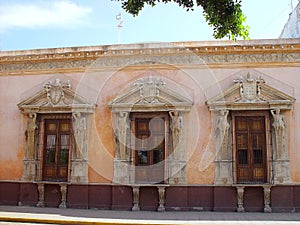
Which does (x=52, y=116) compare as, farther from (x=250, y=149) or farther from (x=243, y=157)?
(x=250, y=149)

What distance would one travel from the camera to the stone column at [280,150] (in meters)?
10.2

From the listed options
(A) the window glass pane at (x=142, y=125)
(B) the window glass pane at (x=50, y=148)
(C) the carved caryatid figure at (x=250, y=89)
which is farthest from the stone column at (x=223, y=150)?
(B) the window glass pane at (x=50, y=148)

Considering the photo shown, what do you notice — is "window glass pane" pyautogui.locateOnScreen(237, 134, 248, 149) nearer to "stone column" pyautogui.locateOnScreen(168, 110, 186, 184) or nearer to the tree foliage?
"stone column" pyautogui.locateOnScreen(168, 110, 186, 184)

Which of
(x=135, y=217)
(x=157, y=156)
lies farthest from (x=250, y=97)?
(x=135, y=217)

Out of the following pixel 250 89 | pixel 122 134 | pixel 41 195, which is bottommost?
pixel 41 195

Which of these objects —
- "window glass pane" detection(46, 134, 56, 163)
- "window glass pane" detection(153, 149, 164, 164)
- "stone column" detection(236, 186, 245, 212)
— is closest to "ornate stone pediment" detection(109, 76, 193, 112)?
"window glass pane" detection(153, 149, 164, 164)

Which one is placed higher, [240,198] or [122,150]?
[122,150]

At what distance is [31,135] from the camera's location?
11570 mm

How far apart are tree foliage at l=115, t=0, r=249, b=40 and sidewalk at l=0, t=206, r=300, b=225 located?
17.4 ft

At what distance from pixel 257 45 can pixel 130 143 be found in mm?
5069

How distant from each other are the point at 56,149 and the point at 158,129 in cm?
351

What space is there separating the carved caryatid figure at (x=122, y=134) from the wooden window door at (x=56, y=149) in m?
1.70

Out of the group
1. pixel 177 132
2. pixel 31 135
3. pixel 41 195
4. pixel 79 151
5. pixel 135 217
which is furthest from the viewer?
pixel 31 135

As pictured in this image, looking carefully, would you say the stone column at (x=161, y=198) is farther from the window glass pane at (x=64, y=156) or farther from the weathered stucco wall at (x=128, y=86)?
the window glass pane at (x=64, y=156)
